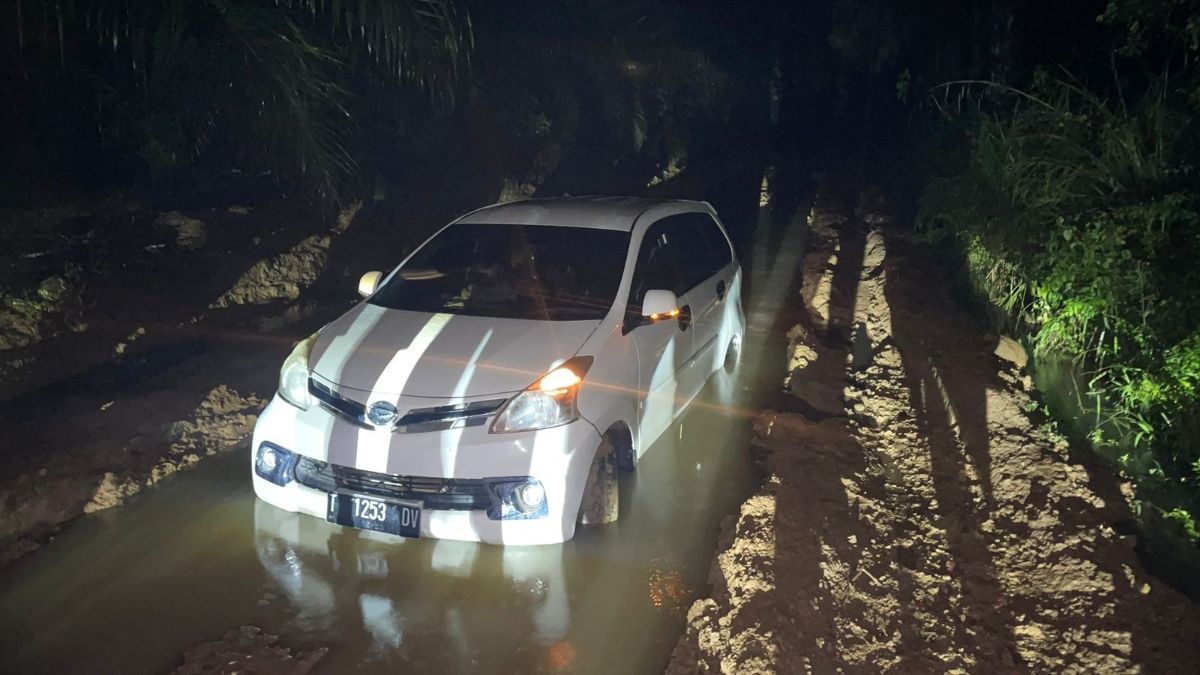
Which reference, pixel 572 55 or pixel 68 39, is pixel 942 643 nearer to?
pixel 68 39

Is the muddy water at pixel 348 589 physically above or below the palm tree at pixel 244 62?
below

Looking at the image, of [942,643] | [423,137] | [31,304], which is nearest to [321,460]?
[942,643]

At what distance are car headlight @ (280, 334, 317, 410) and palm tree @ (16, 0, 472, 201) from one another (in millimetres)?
4047

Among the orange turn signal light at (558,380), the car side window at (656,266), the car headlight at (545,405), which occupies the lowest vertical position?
the car headlight at (545,405)

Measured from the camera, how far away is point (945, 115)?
513 inches

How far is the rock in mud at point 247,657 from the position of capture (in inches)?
134

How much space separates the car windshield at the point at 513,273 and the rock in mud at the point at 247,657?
196 centimetres

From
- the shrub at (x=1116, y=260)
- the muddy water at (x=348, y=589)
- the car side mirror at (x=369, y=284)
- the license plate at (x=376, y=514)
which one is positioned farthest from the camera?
the car side mirror at (x=369, y=284)

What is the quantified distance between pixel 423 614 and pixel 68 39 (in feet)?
21.3

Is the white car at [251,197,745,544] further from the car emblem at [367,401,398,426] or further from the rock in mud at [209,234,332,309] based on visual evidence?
the rock in mud at [209,234,332,309]

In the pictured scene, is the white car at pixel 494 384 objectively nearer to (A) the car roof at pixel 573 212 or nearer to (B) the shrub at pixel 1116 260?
(A) the car roof at pixel 573 212

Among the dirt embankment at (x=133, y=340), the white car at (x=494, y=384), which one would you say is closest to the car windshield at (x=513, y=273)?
the white car at (x=494, y=384)

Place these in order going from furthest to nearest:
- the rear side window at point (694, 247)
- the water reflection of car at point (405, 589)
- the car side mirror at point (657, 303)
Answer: the rear side window at point (694, 247) → the car side mirror at point (657, 303) → the water reflection of car at point (405, 589)

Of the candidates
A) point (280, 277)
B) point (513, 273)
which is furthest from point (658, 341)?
point (280, 277)
